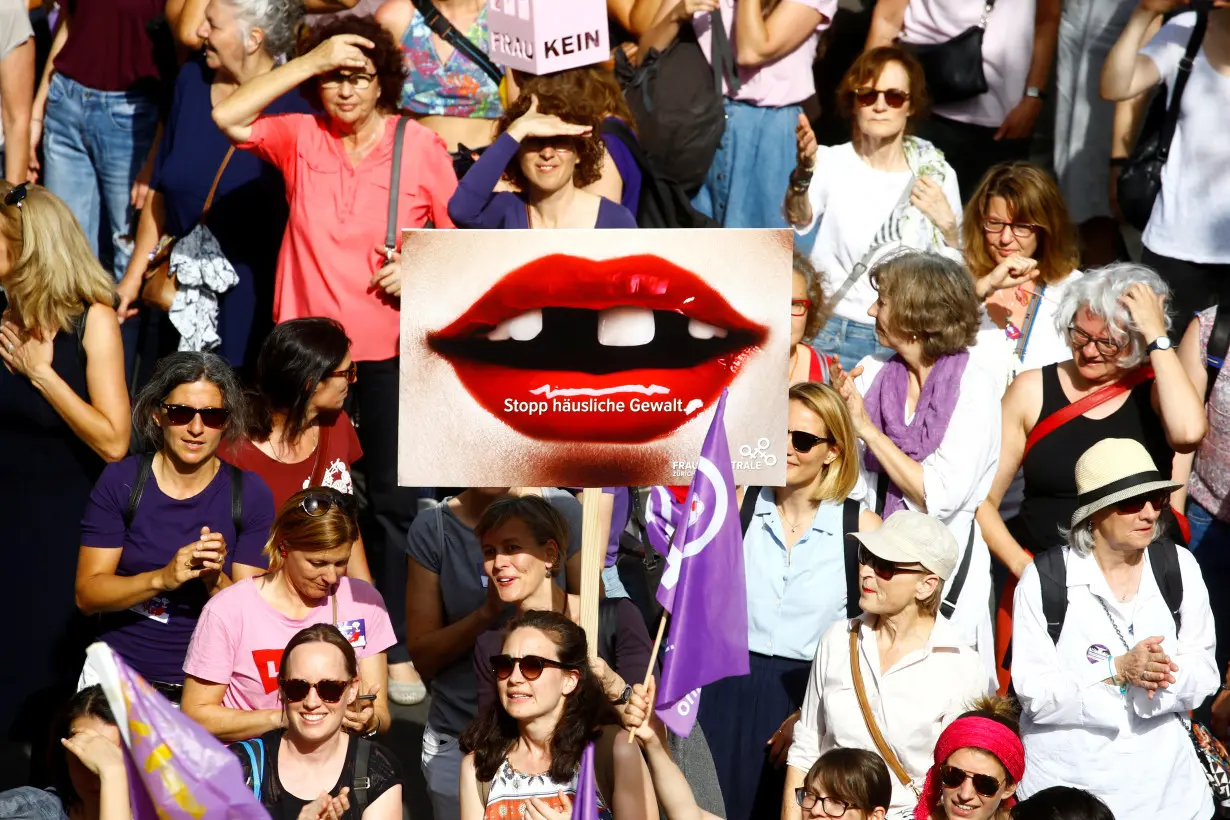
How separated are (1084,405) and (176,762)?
336cm

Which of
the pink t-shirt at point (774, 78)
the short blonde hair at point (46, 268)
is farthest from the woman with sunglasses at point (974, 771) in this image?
the pink t-shirt at point (774, 78)

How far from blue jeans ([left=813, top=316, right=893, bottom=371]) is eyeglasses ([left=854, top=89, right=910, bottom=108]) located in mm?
871

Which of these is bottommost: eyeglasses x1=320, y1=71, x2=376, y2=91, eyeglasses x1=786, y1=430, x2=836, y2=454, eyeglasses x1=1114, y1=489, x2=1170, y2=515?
eyeglasses x1=1114, y1=489, x2=1170, y2=515

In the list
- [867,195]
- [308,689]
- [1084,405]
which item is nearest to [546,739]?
[308,689]

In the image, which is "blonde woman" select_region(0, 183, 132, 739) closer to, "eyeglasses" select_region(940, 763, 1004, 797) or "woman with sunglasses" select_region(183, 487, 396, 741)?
"woman with sunglasses" select_region(183, 487, 396, 741)

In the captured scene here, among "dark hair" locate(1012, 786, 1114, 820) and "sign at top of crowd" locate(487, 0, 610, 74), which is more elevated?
"sign at top of crowd" locate(487, 0, 610, 74)

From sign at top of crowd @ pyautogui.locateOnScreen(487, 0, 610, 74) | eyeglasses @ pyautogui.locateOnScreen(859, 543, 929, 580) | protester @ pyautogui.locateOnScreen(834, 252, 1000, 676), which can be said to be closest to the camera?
eyeglasses @ pyautogui.locateOnScreen(859, 543, 929, 580)

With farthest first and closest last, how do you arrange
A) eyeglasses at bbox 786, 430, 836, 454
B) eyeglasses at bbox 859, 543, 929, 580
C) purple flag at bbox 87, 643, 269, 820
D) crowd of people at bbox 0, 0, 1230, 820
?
eyeglasses at bbox 786, 430, 836, 454 → eyeglasses at bbox 859, 543, 929, 580 → crowd of people at bbox 0, 0, 1230, 820 → purple flag at bbox 87, 643, 269, 820

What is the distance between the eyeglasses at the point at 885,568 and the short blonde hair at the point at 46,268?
2.63 metres

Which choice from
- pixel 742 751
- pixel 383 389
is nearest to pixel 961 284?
pixel 742 751

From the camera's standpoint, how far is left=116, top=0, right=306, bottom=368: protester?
6.84 meters

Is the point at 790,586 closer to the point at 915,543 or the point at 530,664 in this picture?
the point at 915,543

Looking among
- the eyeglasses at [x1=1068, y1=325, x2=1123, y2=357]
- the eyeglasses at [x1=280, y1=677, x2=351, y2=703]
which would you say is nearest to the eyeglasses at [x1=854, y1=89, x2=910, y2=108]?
the eyeglasses at [x1=1068, y1=325, x2=1123, y2=357]

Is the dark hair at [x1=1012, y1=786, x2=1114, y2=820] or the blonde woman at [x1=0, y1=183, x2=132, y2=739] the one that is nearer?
the dark hair at [x1=1012, y1=786, x2=1114, y2=820]
